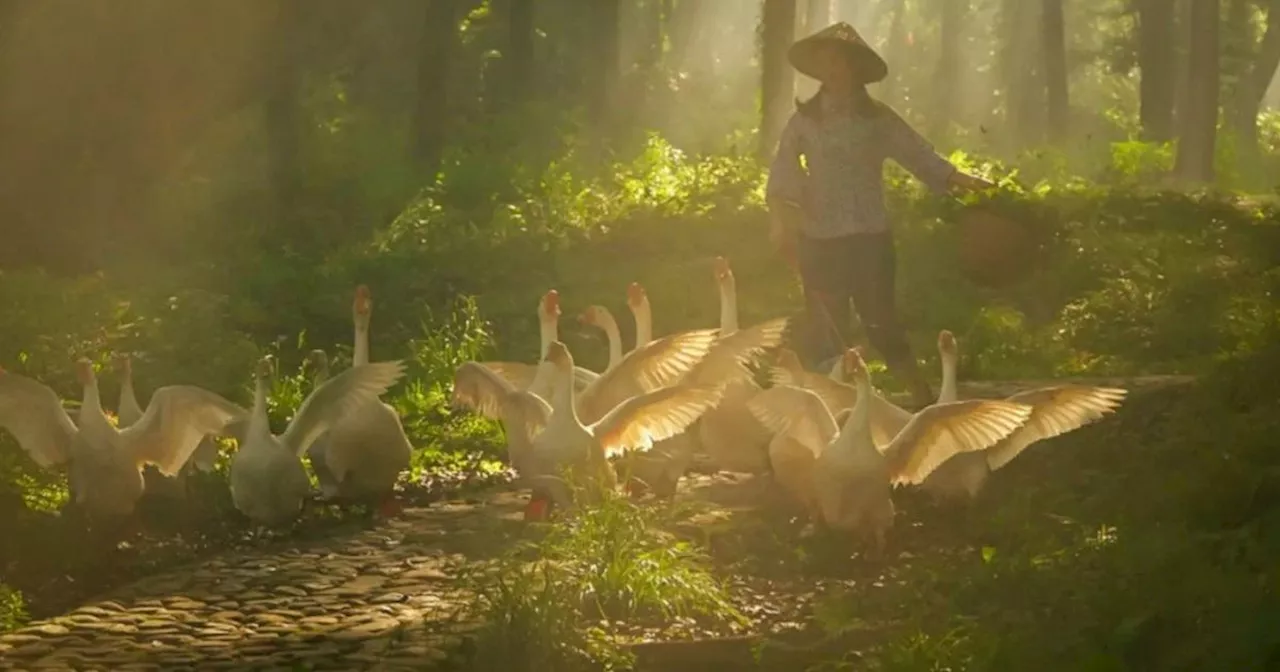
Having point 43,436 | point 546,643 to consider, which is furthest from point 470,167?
point 546,643

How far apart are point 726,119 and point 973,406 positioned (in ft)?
115

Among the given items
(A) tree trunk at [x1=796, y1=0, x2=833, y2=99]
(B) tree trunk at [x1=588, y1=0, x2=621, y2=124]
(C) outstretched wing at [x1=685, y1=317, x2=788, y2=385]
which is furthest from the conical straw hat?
(A) tree trunk at [x1=796, y1=0, x2=833, y2=99]

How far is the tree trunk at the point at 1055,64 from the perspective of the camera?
34156 millimetres

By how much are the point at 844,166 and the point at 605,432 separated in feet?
7.13

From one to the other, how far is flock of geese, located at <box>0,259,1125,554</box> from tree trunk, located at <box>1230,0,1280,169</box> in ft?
89.4

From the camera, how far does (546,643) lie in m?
6.55

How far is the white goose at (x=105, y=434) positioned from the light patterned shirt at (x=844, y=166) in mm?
3462

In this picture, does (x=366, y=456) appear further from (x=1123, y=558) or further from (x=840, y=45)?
(x=1123, y=558)

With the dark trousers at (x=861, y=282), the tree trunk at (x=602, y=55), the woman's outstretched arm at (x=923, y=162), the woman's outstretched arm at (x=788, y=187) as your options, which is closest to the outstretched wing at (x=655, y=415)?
the dark trousers at (x=861, y=282)

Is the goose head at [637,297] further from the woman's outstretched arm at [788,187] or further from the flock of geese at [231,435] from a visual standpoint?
the flock of geese at [231,435]

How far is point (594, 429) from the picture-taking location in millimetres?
9492

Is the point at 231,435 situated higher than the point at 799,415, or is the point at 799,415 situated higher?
the point at 799,415

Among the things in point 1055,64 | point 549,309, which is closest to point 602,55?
point 1055,64

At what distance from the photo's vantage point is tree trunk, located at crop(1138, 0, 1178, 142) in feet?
104
